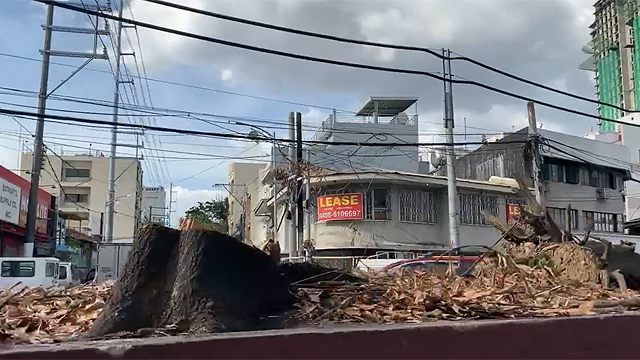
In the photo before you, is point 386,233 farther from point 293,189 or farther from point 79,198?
point 79,198

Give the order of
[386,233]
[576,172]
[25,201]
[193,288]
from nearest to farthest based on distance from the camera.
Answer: [193,288]
[25,201]
[386,233]
[576,172]

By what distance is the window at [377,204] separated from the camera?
2677 cm

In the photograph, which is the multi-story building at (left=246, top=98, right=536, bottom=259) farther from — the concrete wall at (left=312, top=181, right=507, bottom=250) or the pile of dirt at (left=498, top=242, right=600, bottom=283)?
the pile of dirt at (left=498, top=242, right=600, bottom=283)

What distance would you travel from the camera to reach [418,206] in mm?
27891

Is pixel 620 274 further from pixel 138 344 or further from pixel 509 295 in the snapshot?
pixel 138 344

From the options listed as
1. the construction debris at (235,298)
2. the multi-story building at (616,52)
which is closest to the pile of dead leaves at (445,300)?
the construction debris at (235,298)

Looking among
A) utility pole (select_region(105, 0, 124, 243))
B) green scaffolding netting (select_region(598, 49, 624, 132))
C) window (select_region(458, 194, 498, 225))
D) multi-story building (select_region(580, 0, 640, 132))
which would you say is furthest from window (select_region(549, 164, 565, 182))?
Result: green scaffolding netting (select_region(598, 49, 624, 132))

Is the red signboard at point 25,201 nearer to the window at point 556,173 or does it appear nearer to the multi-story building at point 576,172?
the multi-story building at point 576,172

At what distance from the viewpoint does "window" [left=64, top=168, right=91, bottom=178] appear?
55594 mm

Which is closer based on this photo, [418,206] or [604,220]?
[418,206]

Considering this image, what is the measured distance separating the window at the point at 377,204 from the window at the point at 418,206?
2.36 ft

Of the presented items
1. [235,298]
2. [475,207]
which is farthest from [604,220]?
[235,298]

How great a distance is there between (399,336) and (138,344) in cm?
134

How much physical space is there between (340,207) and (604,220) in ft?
55.7
